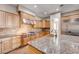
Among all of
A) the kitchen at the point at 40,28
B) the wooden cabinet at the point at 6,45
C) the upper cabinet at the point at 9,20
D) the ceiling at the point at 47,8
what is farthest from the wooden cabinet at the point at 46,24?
the wooden cabinet at the point at 6,45

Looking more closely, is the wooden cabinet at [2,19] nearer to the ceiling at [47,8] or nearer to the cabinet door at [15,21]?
the cabinet door at [15,21]

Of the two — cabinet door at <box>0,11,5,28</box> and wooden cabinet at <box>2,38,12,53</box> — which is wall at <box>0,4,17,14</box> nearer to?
cabinet door at <box>0,11,5,28</box>

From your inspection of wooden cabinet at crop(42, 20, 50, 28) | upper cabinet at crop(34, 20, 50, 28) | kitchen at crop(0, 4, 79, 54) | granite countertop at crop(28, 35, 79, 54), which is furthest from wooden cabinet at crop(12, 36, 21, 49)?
wooden cabinet at crop(42, 20, 50, 28)

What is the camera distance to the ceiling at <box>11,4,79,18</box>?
68.9 inches

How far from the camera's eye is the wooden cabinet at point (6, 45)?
172cm

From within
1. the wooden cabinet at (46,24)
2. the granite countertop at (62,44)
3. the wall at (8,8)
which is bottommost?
the granite countertop at (62,44)

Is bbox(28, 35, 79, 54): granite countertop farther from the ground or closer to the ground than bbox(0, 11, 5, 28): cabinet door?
closer to the ground

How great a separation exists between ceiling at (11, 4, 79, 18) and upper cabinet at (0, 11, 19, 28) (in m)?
0.26

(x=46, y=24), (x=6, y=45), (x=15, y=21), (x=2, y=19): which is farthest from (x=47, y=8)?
(x=6, y=45)

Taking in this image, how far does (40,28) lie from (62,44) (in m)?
0.46

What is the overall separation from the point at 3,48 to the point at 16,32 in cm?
33

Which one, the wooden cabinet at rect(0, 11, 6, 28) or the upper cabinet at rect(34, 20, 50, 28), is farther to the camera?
the upper cabinet at rect(34, 20, 50, 28)

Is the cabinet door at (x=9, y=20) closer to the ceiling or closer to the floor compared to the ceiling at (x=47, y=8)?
closer to the floor
